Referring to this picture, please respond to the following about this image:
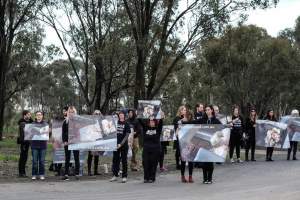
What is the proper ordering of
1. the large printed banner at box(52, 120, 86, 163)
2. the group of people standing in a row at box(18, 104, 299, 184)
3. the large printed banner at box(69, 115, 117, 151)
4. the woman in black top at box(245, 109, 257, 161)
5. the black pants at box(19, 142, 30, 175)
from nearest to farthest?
the group of people standing in a row at box(18, 104, 299, 184) < the large printed banner at box(69, 115, 117, 151) < the black pants at box(19, 142, 30, 175) < the large printed banner at box(52, 120, 86, 163) < the woman in black top at box(245, 109, 257, 161)

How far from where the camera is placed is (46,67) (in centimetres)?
4806

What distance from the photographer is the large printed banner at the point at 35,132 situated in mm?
15312

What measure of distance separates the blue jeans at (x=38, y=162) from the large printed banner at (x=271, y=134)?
29.4ft

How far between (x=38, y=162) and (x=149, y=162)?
10.1ft

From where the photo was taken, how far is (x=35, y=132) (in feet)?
50.3

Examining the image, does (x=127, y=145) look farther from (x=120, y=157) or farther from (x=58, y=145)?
(x=58, y=145)

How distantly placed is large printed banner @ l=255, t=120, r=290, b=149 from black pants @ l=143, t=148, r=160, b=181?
7.48 m

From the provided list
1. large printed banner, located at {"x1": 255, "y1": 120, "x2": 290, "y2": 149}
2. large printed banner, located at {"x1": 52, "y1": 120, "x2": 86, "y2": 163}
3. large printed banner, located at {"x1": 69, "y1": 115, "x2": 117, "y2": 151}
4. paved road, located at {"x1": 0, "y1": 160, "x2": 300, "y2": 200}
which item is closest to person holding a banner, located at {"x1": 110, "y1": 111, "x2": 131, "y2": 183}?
large printed banner, located at {"x1": 69, "y1": 115, "x2": 117, "y2": 151}

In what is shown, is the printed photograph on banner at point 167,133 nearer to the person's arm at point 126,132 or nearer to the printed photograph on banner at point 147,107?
the printed photograph on banner at point 147,107

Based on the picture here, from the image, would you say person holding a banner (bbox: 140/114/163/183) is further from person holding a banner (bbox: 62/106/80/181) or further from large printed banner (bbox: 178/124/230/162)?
→ person holding a banner (bbox: 62/106/80/181)

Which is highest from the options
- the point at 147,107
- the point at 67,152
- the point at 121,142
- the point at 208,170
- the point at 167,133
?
the point at 147,107

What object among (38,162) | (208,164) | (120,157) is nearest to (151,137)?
(120,157)

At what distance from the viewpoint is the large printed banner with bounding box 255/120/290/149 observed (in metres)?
21.1

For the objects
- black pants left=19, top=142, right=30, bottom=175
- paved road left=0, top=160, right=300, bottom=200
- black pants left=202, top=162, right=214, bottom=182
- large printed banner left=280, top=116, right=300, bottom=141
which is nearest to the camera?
paved road left=0, top=160, right=300, bottom=200
